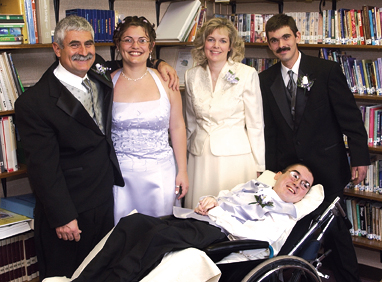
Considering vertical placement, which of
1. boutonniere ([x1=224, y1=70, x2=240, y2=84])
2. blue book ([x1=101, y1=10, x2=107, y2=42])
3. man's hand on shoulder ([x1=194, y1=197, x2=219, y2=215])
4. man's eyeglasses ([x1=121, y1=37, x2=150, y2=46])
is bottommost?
man's hand on shoulder ([x1=194, y1=197, x2=219, y2=215])

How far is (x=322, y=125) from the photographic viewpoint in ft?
9.35

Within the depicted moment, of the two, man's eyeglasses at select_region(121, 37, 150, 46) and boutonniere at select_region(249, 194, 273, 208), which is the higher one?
man's eyeglasses at select_region(121, 37, 150, 46)

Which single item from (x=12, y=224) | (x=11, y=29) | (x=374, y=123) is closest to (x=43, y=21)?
(x=11, y=29)

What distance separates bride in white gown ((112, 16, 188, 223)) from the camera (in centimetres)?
257

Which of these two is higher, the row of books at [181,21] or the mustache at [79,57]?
the row of books at [181,21]

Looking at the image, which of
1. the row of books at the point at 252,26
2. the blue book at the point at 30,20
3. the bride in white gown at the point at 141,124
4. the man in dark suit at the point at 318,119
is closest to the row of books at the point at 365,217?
the man in dark suit at the point at 318,119

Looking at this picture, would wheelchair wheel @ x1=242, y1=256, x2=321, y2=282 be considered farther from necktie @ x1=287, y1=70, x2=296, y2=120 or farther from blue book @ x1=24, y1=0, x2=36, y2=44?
blue book @ x1=24, y1=0, x2=36, y2=44

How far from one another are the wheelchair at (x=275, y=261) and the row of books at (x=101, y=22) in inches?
69.7

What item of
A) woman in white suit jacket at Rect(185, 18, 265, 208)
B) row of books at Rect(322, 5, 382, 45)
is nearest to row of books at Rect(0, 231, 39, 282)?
woman in white suit jacket at Rect(185, 18, 265, 208)

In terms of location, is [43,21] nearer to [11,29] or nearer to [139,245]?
[11,29]

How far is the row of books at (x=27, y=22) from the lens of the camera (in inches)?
101

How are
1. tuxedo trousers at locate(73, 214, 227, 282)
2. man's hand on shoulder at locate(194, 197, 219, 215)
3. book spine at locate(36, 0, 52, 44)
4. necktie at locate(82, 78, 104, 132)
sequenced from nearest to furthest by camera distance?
1. tuxedo trousers at locate(73, 214, 227, 282)
2. necktie at locate(82, 78, 104, 132)
3. man's hand on shoulder at locate(194, 197, 219, 215)
4. book spine at locate(36, 0, 52, 44)

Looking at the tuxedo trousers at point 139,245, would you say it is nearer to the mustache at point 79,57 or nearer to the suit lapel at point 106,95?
the suit lapel at point 106,95

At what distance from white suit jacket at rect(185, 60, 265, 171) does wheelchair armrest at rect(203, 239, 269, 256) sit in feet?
2.81
